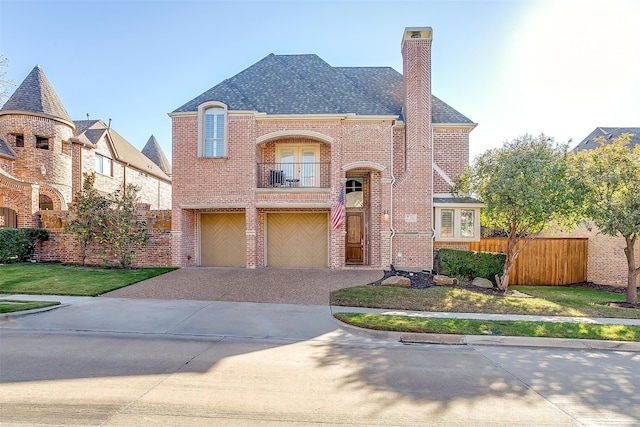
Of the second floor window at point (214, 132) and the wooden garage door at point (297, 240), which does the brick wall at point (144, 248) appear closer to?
the second floor window at point (214, 132)

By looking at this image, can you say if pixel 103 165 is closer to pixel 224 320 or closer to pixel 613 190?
pixel 224 320

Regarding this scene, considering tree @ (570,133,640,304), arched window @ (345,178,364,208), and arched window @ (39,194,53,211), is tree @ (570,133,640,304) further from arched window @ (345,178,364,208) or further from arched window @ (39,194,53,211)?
arched window @ (39,194,53,211)

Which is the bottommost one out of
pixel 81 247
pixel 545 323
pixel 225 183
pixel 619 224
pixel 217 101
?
pixel 545 323

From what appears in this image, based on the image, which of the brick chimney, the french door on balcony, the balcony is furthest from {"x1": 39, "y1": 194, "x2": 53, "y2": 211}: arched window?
the brick chimney

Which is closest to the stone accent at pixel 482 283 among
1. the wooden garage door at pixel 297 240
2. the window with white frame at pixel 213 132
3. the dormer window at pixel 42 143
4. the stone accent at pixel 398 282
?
the stone accent at pixel 398 282

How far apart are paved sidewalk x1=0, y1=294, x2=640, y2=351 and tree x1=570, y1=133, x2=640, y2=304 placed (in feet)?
10.0

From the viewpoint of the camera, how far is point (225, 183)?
46.7ft

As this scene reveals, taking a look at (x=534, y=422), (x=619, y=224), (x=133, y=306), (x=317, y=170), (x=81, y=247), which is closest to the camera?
(x=534, y=422)

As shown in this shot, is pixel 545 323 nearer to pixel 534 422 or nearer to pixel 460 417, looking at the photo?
pixel 534 422

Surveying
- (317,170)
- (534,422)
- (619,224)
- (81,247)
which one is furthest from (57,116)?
(619,224)

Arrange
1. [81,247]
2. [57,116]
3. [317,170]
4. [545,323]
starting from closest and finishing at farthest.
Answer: [545,323] → [81,247] → [317,170] → [57,116]

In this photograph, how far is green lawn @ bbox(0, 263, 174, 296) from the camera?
9.77 m

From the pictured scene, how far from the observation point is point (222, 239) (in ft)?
51.2

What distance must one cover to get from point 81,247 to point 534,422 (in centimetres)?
1620
